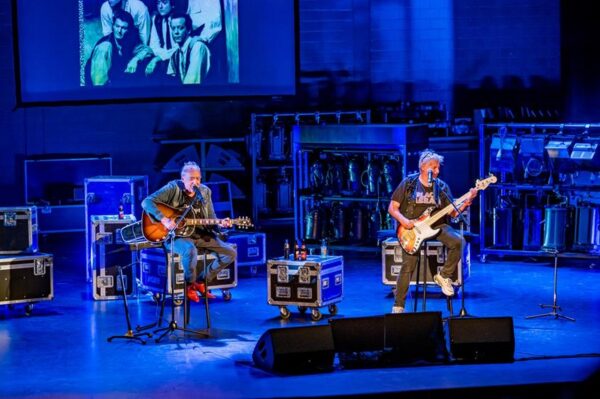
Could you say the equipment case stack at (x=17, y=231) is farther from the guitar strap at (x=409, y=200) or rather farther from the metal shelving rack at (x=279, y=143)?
the metal shelving rack at (x=279, y=143)

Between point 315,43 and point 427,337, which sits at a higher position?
point 315,43

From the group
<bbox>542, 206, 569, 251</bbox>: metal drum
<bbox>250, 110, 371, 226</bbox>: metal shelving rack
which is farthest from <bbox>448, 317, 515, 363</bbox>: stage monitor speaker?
<bbox>250, 110, 371, 226</bbox>: metal shelving rack

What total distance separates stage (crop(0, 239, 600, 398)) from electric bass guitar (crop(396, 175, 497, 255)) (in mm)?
1061

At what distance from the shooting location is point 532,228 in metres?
15.8

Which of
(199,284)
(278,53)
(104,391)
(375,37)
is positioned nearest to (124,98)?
(278,53)

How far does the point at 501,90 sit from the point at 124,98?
6.65 m

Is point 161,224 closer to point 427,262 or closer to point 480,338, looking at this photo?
point 427,262

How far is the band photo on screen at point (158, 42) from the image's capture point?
737 inches

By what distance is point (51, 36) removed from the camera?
18578 millimetres

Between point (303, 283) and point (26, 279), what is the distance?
321 centimetres

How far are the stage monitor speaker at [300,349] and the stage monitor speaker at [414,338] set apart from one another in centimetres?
56

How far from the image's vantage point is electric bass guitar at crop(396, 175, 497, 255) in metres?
12.0

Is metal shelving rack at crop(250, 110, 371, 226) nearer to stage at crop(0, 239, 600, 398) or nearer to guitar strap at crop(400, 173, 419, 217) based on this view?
stage at crop(0, 239, 600, 398)

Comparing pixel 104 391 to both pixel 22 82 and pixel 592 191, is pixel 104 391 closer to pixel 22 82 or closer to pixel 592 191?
pixel 592 191
